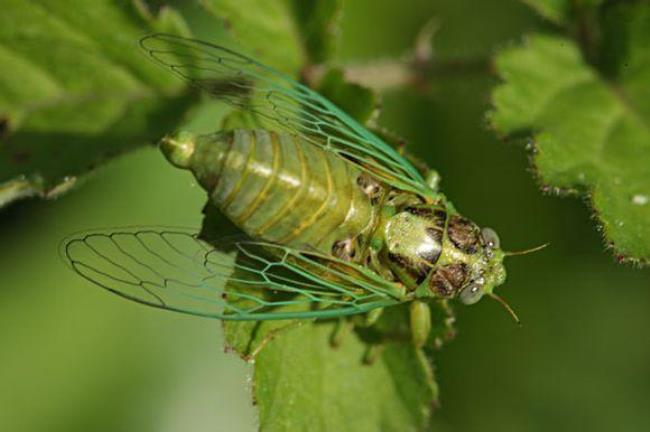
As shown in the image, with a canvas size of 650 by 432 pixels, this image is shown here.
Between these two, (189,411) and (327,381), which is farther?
(189,411)

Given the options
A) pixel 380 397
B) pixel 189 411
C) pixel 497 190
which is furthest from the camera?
pixel 497 190

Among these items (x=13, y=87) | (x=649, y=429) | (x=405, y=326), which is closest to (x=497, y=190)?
(x=649, y=429)

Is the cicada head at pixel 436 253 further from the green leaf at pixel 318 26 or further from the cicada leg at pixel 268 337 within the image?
the green leaf at pixel 318 26

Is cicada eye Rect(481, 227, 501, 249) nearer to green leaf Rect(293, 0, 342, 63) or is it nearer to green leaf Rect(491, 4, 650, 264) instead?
green leaf Rect(491, 4, 650, 264)

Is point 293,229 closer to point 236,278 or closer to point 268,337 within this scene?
point 236,278

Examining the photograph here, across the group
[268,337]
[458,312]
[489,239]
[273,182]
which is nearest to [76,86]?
[273,182]

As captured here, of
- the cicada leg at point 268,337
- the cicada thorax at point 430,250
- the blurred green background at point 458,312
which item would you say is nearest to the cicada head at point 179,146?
the cicada leg at point 268,337

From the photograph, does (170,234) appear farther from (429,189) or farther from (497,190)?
(497,190)
